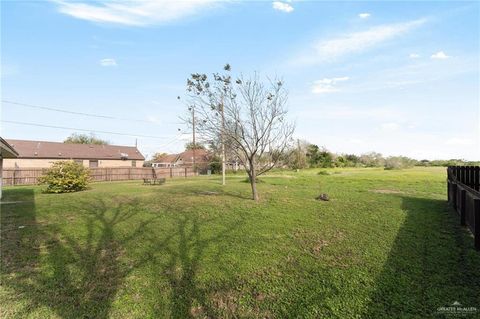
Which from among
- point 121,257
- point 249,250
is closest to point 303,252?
point 249,250

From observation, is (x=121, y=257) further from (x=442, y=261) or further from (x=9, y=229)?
(x=442, y=261)

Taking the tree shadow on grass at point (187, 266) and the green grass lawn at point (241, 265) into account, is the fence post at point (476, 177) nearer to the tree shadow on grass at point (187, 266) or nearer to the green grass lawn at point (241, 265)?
the green grass lawn at point (241, 265)

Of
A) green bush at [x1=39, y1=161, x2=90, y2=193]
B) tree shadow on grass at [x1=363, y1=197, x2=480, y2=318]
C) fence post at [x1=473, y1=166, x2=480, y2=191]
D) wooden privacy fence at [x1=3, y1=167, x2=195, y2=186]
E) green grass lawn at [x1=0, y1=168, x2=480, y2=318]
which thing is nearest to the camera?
tree shadow on grass at [x1=363, y1=197, x2=480, y2=318]

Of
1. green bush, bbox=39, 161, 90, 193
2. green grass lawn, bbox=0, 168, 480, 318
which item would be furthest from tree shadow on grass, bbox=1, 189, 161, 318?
green bush, bbox=39, 161, 90, 193

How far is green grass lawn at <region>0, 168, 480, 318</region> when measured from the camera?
145 inches

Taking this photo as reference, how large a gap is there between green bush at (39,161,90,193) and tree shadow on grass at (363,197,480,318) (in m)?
17.4

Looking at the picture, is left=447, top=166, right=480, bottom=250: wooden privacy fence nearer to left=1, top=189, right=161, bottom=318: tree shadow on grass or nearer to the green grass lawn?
the green grass lawn

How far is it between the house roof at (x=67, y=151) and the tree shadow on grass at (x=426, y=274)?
1534 inches

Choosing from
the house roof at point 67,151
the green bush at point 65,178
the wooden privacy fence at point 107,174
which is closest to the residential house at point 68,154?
the house roof at point 67,151

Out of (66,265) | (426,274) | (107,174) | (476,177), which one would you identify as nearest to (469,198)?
(476,177)

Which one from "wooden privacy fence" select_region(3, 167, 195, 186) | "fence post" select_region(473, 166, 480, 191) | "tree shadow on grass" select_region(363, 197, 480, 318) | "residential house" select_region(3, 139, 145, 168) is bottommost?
"tree shadow on grass" select_region(363, 197, 480, 318)

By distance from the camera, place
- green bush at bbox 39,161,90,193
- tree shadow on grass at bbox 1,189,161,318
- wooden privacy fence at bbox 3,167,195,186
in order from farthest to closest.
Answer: wooden privacy fence at bbox 3,167,195,186
green bush at bbox 39,161,90,193
tree shadow on grass at bbox 1,189,161,318

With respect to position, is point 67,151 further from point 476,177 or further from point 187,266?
point 476,177

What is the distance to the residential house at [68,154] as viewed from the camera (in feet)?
107
